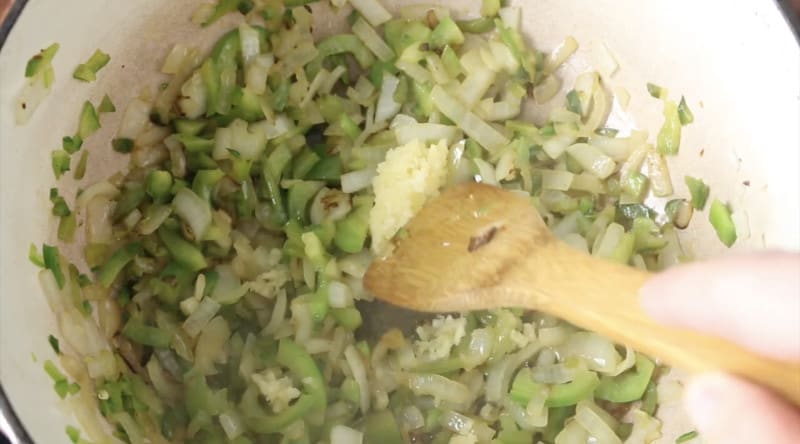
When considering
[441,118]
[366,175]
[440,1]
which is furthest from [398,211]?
[440,1]

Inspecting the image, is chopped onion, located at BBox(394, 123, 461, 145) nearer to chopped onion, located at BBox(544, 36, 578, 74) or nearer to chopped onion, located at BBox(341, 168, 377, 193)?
chopped onion, located at BBox(341, 168, 377, 193)

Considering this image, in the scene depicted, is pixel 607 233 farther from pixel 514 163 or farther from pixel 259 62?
pixel 259 62

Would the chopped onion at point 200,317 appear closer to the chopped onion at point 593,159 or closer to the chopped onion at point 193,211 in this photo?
the chopped onion at point 193,211

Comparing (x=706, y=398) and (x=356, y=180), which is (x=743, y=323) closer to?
(x=706, y=398)

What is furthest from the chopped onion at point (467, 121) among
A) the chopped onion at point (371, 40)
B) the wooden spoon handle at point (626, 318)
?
the wooden spoon handle at point (626, 318)

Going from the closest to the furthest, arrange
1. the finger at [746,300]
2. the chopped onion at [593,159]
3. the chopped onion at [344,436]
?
the finger at [746,300] → the chopped onion at [344,436] → the chopped onion at [593,159]

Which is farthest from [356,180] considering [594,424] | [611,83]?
[594,424]

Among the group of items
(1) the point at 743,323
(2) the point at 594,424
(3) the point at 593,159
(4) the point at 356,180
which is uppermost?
(1) the point at 743,323
